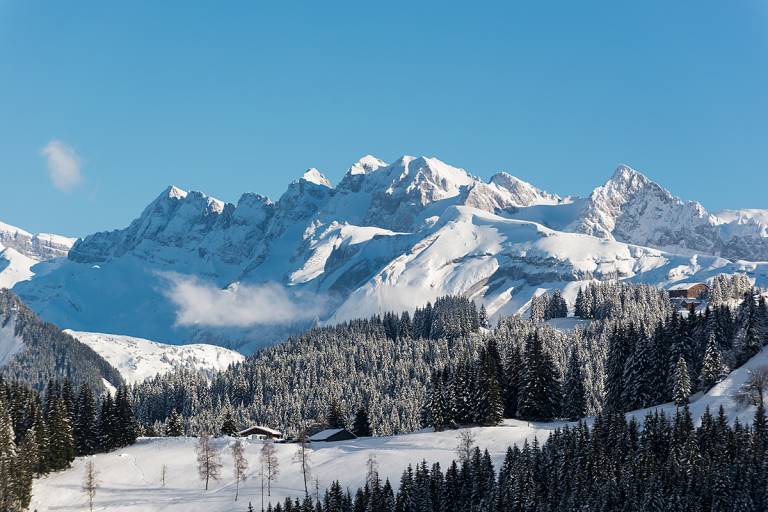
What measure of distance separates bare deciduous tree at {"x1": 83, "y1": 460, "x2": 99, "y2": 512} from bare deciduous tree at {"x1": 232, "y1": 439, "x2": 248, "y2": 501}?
21.0 meters

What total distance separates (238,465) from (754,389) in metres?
74.9

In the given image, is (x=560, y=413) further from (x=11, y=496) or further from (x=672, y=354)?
(x=11, y=496)

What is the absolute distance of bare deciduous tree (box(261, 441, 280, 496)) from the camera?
14716 cm

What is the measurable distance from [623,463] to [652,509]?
455 inches

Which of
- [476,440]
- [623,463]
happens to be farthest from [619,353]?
[623,463]

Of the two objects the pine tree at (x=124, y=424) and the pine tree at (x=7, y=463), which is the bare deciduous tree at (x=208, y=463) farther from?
the pine tree at (x=7, y=463)

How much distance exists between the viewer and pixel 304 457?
5915 inches

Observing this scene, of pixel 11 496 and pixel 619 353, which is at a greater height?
pixel 619 353

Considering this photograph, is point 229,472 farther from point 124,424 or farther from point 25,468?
point 25,468

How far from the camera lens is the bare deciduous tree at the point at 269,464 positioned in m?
147

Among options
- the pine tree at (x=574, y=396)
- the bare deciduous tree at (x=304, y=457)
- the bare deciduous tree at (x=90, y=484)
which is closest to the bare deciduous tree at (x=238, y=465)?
the bare deciduous tree at (x=304, y=457)

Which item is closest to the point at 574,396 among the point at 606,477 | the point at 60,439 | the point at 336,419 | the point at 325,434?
the point at 325,434

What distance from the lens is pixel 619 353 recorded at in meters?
168

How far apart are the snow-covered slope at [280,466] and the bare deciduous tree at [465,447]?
4.95 feet
